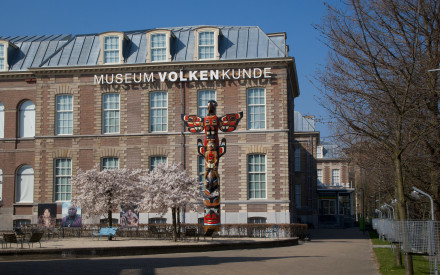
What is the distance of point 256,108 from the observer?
1558 inches

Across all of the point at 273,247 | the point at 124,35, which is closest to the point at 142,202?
the point at 273,247

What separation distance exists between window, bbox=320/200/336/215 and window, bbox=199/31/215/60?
126ft

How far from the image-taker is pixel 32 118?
43188mm

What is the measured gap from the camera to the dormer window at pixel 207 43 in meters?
40.1

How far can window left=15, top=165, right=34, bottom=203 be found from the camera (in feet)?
139

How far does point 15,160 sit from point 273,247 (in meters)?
23.3

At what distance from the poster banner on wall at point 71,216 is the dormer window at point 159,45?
11.7 m

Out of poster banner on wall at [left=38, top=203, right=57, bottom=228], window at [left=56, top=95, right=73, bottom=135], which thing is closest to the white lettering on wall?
window at [left=56, top=95, right=73, bottom=135]

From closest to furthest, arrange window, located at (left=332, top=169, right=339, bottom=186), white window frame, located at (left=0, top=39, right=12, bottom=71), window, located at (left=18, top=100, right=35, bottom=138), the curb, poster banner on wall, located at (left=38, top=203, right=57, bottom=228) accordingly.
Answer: the curb → poster banner on wall, located at (left=38, top=203, right=57, bottom=228) → window, located at (left=18, top=100, right=35, bottom=138) → white window frame, located at (left=0, top=39, right=12, bottom=71) → window, located at (left=332, top=169, right=339, bottom=186)

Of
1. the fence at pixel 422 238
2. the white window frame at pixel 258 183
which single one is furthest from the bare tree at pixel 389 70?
the white window frame at pixel 258 183

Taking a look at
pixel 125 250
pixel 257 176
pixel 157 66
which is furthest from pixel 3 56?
pixel 125 250

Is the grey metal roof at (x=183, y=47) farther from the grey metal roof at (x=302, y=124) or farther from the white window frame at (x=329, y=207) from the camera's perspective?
the white window frame at (x=329, y=207)

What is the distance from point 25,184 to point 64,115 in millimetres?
6310

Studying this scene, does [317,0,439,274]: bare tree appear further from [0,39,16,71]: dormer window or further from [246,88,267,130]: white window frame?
[0,39,16,71]: dormer window
